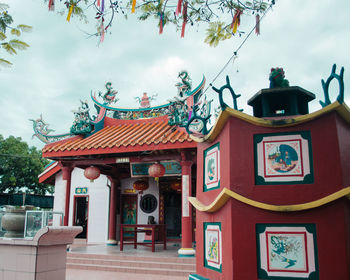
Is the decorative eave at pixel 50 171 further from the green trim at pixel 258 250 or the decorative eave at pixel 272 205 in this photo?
the green trim at pixel 258 250

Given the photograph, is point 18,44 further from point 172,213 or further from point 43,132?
point 172,213

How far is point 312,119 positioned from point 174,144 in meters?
4.86

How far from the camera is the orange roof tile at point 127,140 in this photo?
867 cm

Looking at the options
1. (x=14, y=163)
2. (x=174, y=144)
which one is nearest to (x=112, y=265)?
(x=174, y=144)

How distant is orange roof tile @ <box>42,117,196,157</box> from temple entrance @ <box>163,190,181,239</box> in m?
3.19

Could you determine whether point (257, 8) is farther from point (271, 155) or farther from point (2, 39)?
point (2, 39)

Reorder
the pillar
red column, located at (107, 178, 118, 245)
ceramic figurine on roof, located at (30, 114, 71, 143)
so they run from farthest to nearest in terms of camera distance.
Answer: red column, located at (107, 178, 118, 245) → ceramic figurine on roof, located at (30, 114, 71, 143) → the pillar

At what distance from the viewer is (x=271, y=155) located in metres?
4.01

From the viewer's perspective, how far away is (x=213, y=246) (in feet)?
14.4

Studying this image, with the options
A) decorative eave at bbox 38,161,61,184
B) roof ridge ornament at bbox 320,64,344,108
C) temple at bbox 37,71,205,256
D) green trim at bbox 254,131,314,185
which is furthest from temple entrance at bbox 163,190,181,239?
roof ridge ornament at bbox 320,64,344,108

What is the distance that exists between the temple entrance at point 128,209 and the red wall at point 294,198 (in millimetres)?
8918

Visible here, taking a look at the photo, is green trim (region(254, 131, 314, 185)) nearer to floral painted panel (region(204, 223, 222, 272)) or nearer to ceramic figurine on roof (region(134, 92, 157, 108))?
floral painted panel (region(204, 223, 222, 272))

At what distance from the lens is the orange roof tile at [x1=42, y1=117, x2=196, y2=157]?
8672 millimetres

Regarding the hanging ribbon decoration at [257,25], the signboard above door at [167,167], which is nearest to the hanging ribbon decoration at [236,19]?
the hanging ribbon decoration at [257,25]
